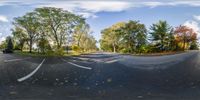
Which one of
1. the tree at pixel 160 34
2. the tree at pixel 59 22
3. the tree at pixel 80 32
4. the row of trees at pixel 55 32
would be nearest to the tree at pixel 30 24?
the row of trees at pixel 55 32

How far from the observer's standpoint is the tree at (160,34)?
43031mm

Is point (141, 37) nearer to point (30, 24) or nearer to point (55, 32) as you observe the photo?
point (55, 32)

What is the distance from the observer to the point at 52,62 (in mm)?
43094

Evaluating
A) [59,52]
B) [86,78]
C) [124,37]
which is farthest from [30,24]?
[124,37]

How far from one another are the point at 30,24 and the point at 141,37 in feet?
4.56

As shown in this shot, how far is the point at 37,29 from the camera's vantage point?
43.2 m

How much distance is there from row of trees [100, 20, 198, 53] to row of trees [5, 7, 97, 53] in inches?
8.9

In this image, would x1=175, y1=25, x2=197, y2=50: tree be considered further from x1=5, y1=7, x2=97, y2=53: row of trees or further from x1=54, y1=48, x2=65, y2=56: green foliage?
x1=54, y1=48, x2=65, y2=56: green foliage

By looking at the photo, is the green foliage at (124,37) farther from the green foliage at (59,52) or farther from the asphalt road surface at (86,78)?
the green foliage at (59,52)

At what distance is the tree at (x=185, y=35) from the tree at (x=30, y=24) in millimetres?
1748

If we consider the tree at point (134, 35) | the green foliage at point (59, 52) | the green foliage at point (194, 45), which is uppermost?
the tree at point (134, 35)

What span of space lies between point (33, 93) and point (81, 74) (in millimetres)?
642

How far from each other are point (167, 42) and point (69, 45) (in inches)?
48.0

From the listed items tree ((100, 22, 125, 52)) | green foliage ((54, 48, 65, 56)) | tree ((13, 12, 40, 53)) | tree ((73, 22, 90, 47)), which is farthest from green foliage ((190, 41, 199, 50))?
tree ((13, 12, 40, 53))
